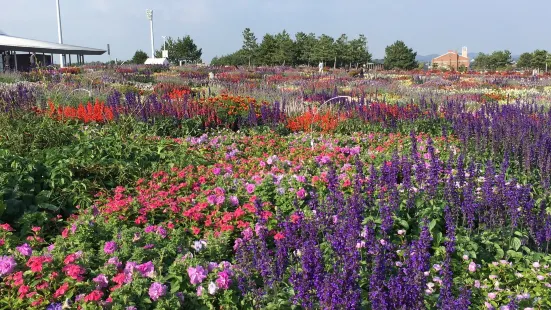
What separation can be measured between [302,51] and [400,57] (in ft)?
29.5

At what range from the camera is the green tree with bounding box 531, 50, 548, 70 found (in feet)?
139

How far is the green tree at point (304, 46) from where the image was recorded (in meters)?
41.6

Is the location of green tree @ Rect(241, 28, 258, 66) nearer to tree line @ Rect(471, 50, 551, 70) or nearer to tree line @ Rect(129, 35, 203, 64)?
tree line @ Rect(129, 35, 203, 64)

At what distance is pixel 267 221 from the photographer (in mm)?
3600

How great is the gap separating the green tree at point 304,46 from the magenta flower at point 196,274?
39.1 meters

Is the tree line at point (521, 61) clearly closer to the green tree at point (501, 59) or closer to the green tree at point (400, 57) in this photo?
the green tree at point (501, 59)

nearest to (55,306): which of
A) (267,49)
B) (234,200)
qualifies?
(234,200)

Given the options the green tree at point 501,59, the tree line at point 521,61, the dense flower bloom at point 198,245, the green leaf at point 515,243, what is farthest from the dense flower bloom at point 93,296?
the green tree at point 501,59

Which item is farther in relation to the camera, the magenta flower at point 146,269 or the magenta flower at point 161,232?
the magenta flower at point 161,232

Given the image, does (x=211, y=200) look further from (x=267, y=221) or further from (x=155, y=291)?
(x=155, y=291)

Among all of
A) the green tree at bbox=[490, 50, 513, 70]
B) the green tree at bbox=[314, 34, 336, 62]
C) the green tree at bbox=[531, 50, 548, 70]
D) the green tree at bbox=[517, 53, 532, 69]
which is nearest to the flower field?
the green tree at bbox=[314, 34, 336, 62]

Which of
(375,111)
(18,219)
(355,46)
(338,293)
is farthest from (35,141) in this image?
(355,46)

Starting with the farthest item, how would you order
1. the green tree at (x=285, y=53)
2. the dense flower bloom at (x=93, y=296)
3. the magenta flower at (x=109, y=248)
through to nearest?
the green tree at (x=285, y=53) → the magenta flower at (x=109, y=248) → the dense flower bloom at (x=93, y=296)

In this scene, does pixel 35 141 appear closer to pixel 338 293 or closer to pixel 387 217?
pixel 387 217
